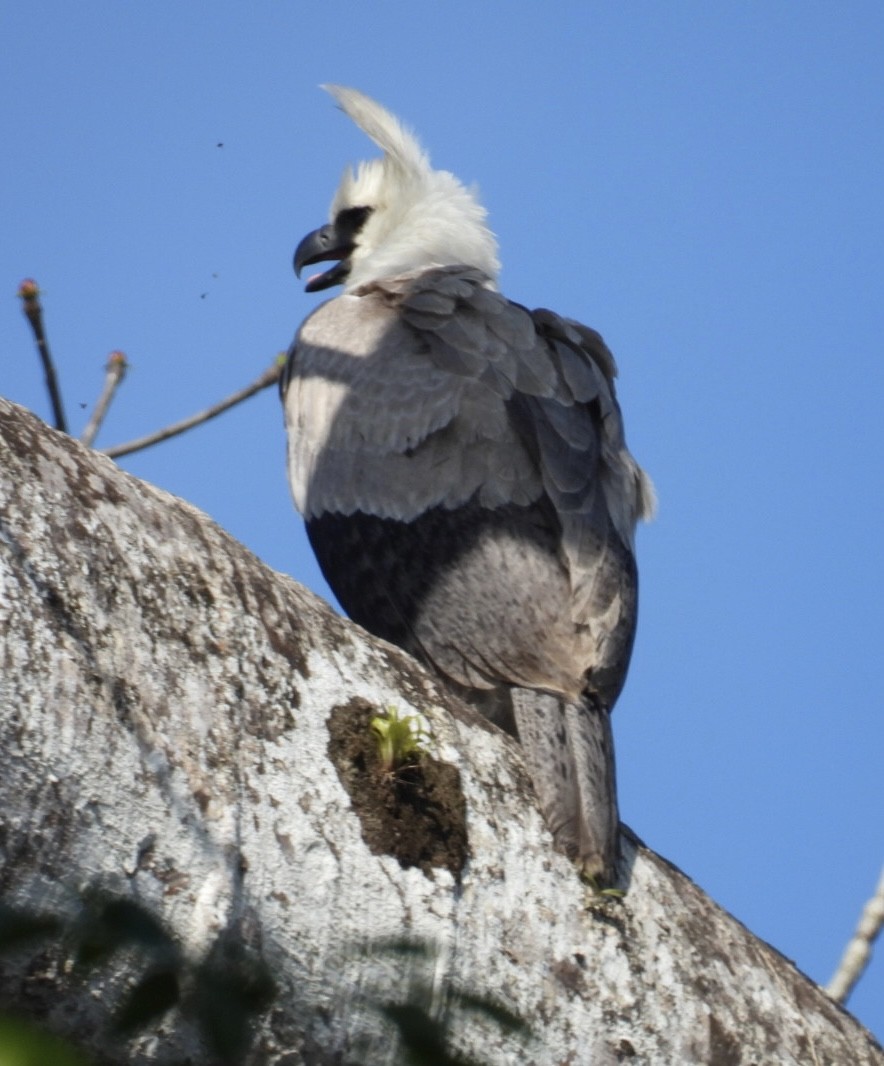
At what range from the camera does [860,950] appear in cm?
393

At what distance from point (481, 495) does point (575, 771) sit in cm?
129

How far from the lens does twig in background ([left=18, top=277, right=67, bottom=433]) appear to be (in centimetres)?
479

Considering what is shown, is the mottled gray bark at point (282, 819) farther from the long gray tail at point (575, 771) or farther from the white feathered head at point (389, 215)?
the white feathered head at point (389, 215)

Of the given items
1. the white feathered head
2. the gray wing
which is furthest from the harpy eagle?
the white feathered head

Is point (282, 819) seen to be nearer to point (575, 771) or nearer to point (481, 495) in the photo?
point (575, 771)

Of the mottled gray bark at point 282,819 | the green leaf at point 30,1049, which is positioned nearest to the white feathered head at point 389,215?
the mottled gray bark at point 282,819

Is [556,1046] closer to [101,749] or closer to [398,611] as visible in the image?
[101,749]

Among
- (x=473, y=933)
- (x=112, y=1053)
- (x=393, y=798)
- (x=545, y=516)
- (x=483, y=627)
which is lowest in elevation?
(x=112, y=1053)

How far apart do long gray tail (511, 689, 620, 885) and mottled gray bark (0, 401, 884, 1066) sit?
6 cm

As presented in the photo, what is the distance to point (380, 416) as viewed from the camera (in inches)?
199

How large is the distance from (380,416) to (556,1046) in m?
2.64

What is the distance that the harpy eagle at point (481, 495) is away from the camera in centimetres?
429

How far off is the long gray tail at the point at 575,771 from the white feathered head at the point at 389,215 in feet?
10.9

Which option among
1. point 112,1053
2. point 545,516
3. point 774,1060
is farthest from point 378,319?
point 112,1053
